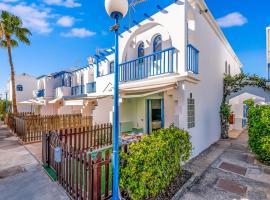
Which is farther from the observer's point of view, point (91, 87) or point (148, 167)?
point (91, 87)

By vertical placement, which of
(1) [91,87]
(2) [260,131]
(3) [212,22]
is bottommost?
(2) [260,131]

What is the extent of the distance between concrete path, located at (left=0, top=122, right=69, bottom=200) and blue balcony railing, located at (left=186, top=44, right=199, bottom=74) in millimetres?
8925

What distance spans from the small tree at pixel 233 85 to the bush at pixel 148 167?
11321 mm

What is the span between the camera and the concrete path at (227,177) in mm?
6370

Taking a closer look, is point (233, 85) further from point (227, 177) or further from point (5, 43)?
point (5, 43)

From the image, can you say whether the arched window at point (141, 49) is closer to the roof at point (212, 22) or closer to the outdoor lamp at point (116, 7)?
the roof at point (212, 22)

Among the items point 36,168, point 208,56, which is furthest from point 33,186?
point 208,56

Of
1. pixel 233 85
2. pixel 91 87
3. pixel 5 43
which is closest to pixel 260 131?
pixel 233 85

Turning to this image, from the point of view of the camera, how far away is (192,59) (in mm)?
10062

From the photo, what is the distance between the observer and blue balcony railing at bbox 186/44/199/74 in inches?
376

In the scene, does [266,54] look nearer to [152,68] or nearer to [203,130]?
[203,130]

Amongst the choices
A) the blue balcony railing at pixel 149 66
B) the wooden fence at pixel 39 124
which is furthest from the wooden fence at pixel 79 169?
the blue balcony railing at pixel 149 66

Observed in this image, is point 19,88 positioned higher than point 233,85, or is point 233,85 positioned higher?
point 19,88

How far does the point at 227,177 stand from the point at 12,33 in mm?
29530
